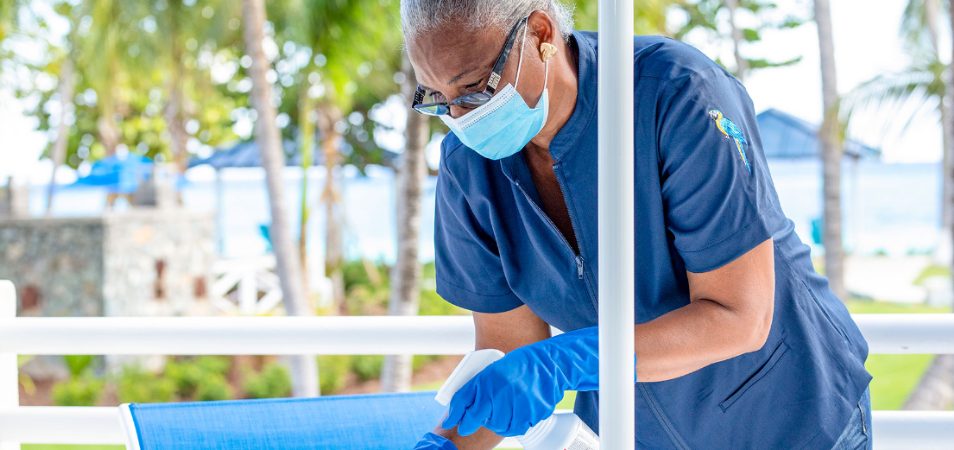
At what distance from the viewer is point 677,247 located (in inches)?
46.4

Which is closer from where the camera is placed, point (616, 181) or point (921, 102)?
point (616, 181)

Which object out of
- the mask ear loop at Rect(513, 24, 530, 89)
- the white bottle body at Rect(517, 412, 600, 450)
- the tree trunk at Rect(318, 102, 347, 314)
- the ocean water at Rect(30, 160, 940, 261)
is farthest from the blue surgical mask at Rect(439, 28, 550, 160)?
the ocean water at Rect(30, 160, 940, 261)

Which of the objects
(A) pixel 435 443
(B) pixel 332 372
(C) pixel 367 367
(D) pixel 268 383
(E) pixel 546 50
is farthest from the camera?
(C) pixel 367 367

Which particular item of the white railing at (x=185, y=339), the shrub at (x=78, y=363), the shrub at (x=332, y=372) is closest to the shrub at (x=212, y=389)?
the shrub at (x=332, y=372)

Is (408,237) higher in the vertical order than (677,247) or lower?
lower

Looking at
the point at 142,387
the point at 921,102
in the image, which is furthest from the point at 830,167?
the point at 142,387

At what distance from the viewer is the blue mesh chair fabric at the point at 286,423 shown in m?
1.70

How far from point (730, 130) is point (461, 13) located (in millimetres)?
339

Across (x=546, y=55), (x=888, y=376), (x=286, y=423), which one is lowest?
(x=888, y=376)

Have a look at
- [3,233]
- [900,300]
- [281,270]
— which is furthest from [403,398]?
[900,300]

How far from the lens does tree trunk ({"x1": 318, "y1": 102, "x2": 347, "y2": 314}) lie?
38.4ft

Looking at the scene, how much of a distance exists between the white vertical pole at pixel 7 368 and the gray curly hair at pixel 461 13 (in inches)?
47.9

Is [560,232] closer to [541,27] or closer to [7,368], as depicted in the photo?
[541,27]

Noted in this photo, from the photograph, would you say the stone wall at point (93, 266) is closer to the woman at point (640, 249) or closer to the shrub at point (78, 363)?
the shrub at point (78, 363)
